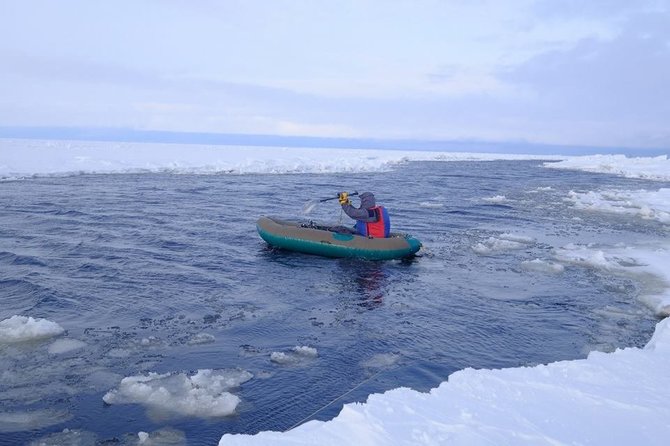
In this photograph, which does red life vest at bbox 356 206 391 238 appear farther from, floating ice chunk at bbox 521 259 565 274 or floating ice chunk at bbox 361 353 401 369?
floating ice chunk at bbox 361 353 401 369

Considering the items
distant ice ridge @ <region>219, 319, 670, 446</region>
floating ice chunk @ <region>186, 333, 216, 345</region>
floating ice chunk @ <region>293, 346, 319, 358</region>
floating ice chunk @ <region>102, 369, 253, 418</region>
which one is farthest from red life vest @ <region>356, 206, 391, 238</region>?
distant ice ridge @ <region>219, 319, 670, 446</region>

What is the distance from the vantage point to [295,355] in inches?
264

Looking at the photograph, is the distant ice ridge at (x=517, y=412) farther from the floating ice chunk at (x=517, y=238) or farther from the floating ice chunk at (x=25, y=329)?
the floating ice chunk at (x=517, y=238)

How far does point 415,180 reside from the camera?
31688 millimetres

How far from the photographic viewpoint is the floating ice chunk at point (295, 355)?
650cm

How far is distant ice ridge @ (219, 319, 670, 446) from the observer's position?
12.5ft

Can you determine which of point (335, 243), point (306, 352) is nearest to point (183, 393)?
point (306, 352)

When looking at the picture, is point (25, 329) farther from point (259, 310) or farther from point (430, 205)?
point (430, 205)

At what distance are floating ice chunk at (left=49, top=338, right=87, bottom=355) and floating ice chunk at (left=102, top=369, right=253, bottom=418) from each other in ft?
3.99

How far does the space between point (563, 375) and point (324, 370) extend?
8.55 ft

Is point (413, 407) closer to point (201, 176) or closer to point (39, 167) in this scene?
point (201, 176)

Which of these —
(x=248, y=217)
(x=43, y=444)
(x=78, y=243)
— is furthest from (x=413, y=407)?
(x=248, y=217)

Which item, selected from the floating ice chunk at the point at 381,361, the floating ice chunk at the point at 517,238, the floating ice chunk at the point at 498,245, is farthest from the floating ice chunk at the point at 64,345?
the floating ice chunk at the point at 517,238

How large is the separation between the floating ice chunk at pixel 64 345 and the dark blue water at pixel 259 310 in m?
0.11
